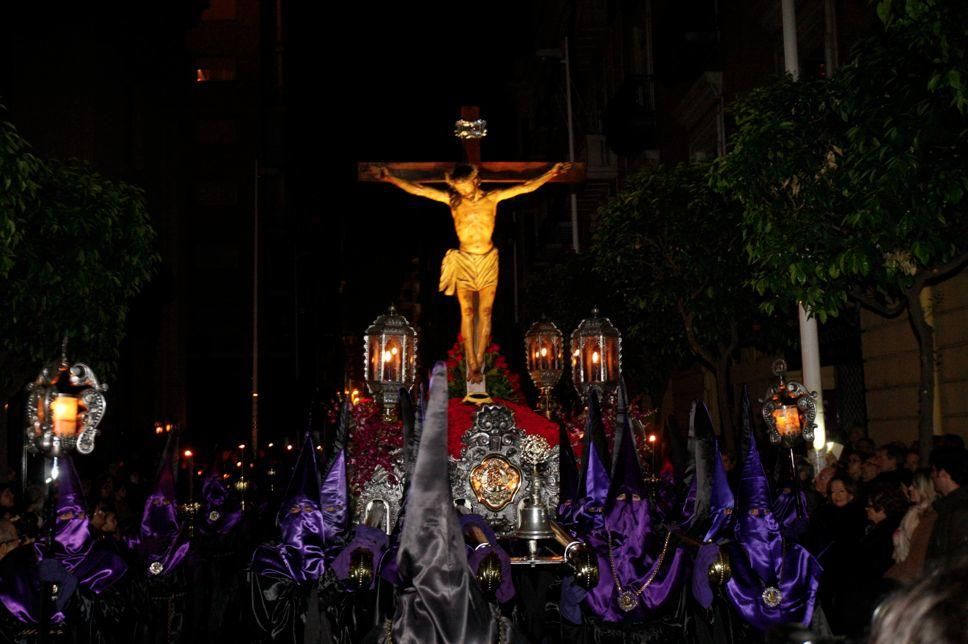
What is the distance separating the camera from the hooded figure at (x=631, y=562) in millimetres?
8773

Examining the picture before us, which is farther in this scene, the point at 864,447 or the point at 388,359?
the point at 388,359

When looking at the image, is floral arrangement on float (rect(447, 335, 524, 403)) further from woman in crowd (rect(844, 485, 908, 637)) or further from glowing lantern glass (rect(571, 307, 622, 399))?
woman in crowd (rect(844, 485, 908, 637))

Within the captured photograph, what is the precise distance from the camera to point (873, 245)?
9508 mm

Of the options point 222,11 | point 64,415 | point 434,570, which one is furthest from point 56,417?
point 222,11

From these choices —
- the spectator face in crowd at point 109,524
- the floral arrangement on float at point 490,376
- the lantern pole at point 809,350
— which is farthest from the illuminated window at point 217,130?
the spectator face in crowd at point 109,524

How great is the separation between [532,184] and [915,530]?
8893 millimetres

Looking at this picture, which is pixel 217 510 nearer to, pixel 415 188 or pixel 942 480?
pixel 415 188

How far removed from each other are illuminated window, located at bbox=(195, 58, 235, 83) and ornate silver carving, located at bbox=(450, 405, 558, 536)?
173 ft

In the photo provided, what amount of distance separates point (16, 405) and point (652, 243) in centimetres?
1421

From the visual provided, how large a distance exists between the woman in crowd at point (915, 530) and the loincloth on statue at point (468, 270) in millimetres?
7187

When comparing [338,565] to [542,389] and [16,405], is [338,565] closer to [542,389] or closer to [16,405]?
[542,389]

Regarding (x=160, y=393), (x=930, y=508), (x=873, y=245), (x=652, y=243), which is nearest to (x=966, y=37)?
(x=873, y=245)

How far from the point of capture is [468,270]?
46.5 ft

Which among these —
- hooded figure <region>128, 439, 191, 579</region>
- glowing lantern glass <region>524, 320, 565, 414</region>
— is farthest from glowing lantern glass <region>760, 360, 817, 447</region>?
hooded figure <region>128, 439, 191, 579</region>
